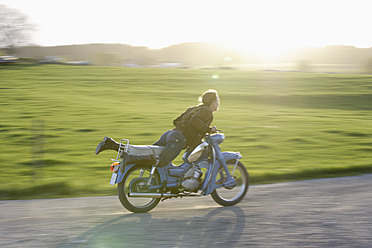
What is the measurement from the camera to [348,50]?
160500 mm

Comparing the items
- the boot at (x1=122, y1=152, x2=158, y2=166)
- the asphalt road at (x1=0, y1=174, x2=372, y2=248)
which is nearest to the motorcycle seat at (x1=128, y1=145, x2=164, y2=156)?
the boot at (x1=122, y1=152, x2=158, y2=166)

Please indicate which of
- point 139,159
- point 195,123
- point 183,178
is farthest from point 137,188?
point 195,123

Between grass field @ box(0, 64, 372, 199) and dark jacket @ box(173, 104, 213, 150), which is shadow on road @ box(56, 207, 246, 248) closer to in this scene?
dark jacket @ box(173, 104, 213, 150)

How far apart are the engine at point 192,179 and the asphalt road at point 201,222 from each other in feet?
0.88

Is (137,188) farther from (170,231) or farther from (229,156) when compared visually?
(229,156)

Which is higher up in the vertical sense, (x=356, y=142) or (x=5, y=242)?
Result: (x=5, y=242)

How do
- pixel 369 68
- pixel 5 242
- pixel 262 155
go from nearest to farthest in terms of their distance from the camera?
pixel 5 242, pixel 262 155, pixel 369 68

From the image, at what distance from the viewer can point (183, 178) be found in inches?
273

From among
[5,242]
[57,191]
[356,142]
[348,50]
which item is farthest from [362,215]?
[348,50]

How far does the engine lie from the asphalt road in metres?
0.27

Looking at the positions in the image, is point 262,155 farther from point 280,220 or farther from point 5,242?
point 5,242

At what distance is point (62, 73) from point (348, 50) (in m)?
126

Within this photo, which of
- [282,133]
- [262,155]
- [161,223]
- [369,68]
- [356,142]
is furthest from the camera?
[369,68]

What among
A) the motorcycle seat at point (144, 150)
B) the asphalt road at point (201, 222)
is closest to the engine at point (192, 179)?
the asphalt road at point (201, 222)
